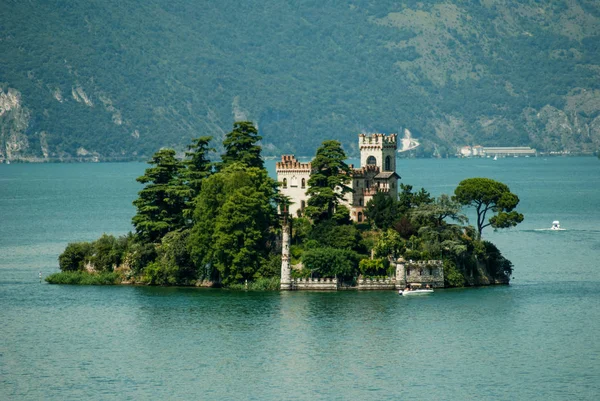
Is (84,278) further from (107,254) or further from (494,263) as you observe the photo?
(494,263)

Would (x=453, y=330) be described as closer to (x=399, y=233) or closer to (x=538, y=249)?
(x=399, y=233)

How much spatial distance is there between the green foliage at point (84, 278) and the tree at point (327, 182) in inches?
670

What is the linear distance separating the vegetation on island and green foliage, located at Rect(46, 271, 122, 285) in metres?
0.08

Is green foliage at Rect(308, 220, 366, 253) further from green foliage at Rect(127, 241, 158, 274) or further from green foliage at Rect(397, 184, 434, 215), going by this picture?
green foliage at Rect(127, 241, 158, 274)

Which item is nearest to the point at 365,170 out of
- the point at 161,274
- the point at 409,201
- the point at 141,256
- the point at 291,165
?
the point at 409,201

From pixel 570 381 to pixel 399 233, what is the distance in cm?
3247

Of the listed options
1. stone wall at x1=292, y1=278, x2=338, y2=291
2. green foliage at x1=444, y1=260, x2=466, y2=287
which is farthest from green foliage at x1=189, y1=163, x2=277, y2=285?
green foliage at x1=444, y1=260, x2=466, y2=287

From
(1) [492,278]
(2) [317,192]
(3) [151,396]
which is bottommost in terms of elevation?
(3) [151,396]

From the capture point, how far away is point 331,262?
105m

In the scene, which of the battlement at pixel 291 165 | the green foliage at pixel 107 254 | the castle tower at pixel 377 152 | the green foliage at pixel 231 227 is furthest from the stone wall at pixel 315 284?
the castle tower at pixel 377 152

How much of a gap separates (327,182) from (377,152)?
7.22 meters

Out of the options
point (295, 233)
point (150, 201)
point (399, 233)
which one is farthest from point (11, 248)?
point (399, 233)

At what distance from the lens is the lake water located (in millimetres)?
77750

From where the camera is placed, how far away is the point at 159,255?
112 m
